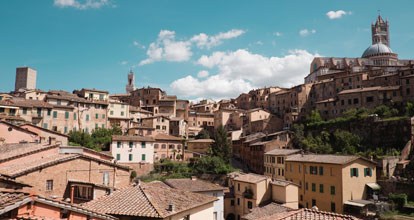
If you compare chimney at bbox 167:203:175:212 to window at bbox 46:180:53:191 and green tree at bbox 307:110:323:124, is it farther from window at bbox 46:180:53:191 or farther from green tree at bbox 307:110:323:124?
green tree at bbox 307:110:323:124

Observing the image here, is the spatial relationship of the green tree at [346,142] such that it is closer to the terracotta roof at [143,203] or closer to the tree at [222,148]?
the tree at [222,148]

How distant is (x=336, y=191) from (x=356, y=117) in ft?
90.9

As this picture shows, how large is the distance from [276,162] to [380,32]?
89.8m

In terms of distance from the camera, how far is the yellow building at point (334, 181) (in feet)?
123

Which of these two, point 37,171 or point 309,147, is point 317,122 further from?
point 37,171

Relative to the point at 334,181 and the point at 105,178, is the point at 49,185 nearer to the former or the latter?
the point at 105,178

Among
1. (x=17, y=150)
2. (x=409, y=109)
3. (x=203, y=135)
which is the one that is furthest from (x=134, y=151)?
(x=409, y=109)

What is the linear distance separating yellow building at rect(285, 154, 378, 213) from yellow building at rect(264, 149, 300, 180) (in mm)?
6439

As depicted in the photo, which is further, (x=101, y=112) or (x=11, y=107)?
(x=101, y=112)

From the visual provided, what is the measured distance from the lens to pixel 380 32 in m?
117

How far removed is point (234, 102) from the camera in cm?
10438

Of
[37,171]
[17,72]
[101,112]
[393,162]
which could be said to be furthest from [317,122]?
[17,72]

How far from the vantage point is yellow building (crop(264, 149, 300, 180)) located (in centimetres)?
5012

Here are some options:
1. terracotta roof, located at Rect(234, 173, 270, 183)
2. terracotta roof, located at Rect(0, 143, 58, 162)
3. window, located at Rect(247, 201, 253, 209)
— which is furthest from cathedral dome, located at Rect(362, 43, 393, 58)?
terracotta roof, located at Rect(0, 143, 58, 162)
